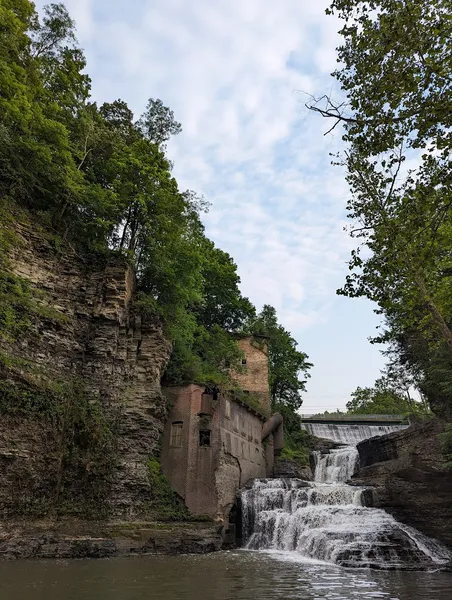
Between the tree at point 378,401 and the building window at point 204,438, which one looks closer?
the building window at point 204,438

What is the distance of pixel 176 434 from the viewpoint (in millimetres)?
21047

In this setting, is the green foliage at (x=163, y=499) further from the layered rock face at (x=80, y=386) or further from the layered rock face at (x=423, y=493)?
the layered rock face at (x=423, y=493)

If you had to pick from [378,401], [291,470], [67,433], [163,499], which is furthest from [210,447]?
[378,401]

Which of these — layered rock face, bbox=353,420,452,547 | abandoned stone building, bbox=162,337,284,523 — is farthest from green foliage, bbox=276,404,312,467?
layered rock face, bbox=353,420,452,547

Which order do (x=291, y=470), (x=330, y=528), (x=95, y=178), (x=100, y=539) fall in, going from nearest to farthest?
(x=100, y=539) < (x=330, y=528) < (x=95, y=178) < (x=291, y=470)

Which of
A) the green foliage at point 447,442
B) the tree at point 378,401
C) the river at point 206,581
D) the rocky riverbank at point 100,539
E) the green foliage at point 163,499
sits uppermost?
the tree at point 378,401

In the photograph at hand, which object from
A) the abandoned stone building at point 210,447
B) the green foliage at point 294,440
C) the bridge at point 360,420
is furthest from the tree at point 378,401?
the abandoned stone building at point 210,447

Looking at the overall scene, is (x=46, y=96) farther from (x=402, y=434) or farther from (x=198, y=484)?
(x=402, y=434)

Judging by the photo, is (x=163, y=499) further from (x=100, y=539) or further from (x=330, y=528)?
(x=330, y=528)

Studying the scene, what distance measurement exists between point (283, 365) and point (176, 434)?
21515 millimetres

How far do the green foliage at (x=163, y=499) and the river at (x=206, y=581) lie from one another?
4.84 meters

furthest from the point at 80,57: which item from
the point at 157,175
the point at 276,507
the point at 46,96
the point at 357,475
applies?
the point at 357,475

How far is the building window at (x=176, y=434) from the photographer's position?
68.1 feet

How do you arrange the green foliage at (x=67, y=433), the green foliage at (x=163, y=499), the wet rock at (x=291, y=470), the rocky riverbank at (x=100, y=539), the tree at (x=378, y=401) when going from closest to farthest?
1. the rocky riverbank at (x=100, y=539)
2. the green foliage at (x=67, y=433)
3. the green foliage at (x=163, y=499)
4. the wet rock at (x=291, y=470)
5. the tree at (x=378, y=401)
